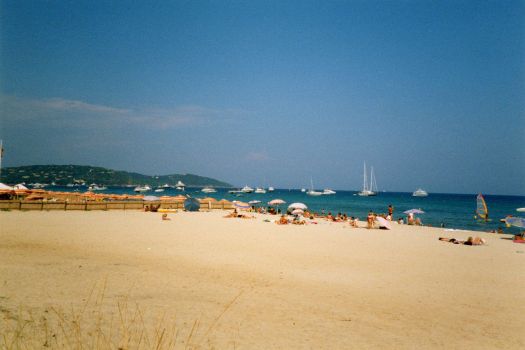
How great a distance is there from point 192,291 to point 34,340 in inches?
143

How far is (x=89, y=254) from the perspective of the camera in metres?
12.4

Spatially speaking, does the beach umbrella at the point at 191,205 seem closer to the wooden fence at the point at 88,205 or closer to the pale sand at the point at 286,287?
the wooden fence at the point at 88,205

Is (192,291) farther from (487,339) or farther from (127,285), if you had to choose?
(487,339)

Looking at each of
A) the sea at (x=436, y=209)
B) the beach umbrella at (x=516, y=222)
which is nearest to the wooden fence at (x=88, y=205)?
the sea at (x=436, y=209)

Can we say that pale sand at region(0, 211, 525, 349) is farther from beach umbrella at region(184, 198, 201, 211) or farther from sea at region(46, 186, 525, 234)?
sea at region(46, 186, 525, 234)

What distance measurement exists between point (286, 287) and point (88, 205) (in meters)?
26.5

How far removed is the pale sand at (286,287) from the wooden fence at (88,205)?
11876 mm

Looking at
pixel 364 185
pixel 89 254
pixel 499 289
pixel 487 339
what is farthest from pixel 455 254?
pixel 364 185

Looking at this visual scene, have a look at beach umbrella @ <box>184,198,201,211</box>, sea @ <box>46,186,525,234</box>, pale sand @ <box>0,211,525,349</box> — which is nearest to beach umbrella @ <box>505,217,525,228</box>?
pale sand @ <box>0,211,525,349</box>

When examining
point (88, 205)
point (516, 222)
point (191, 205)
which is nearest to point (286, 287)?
point (516, 222)

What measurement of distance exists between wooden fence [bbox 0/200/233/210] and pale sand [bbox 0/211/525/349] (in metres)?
11.9

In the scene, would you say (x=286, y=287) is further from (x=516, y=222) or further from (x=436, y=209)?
(x=436, y=209)

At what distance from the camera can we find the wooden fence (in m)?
26.9

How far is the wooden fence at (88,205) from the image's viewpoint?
2692cm
